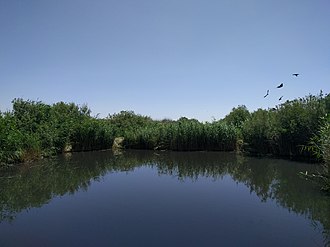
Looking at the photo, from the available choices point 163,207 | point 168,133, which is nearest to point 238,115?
point 168,133

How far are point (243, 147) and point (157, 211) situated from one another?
13.6 metres

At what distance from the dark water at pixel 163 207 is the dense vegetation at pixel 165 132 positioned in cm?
204

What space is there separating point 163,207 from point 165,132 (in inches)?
→ 553

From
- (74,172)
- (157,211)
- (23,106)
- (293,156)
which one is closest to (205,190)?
(157,211)

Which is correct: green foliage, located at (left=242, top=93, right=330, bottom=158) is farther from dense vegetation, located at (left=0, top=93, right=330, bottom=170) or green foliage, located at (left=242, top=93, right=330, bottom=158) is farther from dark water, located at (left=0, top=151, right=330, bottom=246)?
dark water, located at (left=0, top=151, right=330, bottom=246)

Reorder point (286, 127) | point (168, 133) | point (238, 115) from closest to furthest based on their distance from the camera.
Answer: point (286, 127) < point (168, 133) < point (238, 115)

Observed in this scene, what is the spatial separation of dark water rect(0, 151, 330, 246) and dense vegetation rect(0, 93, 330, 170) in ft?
6.70

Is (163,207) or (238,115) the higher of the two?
(238,115)

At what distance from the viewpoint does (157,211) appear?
745cm

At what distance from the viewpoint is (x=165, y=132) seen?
21.8 meters

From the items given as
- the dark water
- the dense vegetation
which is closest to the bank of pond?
the dense vegetation

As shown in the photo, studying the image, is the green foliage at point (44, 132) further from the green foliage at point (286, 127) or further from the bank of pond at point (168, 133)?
the green foliage at point (286, 127)

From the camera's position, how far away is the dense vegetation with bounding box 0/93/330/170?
1515 centimetres

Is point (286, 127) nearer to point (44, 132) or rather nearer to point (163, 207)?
point (163, 207)
